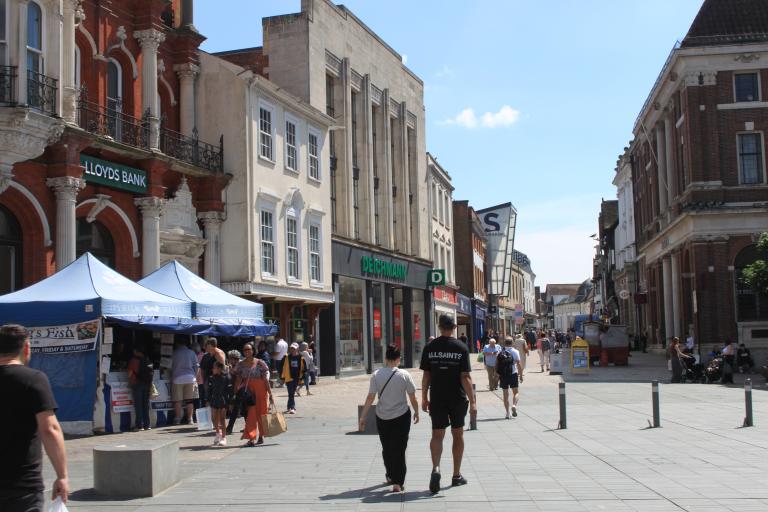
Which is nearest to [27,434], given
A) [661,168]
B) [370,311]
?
[370,311]

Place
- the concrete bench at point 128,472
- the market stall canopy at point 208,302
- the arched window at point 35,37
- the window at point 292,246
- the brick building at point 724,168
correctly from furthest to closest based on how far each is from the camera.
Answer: the brick building at point 724,168, the window at point 292,246, the arched window at point 35,37, the market stall canopy at point 208,302, the concrete bench at point 128,472

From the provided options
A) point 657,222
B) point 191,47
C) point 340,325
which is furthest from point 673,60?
point 191,47

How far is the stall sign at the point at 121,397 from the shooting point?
17.4 m

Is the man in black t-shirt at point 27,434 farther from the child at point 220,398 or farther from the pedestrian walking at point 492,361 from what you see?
the pedestrian walking at point 492,361

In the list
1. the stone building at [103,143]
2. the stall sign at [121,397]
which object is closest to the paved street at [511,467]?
the stall sign at [121,397]

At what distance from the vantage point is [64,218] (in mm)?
20484

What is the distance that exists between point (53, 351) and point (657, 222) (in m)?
40.6

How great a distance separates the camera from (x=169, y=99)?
89.0ft

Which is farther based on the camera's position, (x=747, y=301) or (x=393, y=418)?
(x=747, y=301)

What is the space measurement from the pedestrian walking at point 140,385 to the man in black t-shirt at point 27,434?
40.9 ft

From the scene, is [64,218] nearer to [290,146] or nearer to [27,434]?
[290,146]

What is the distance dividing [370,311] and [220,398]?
25190 millimetres

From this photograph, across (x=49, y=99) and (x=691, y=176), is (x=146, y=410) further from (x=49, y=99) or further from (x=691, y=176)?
(x=691, y=176)

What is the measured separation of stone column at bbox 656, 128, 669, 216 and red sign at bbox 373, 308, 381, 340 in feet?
56.8
